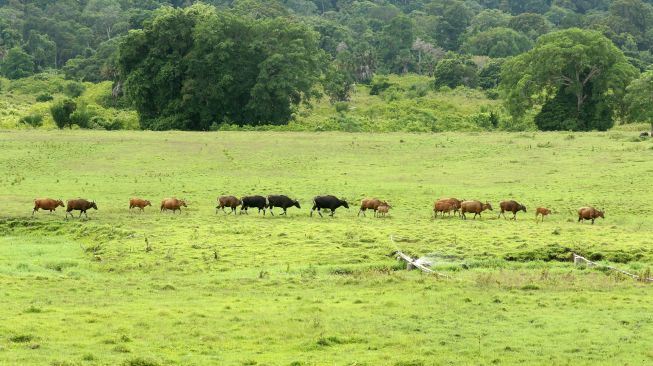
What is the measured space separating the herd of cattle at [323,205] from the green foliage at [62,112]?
41.1 m

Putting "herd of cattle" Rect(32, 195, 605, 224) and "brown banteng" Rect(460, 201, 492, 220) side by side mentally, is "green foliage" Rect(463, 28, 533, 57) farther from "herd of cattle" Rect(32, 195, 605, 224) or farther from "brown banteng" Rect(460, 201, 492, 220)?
"brown banteng" Rect(460, 201, 492, 220)

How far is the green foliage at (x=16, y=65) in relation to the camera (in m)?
142

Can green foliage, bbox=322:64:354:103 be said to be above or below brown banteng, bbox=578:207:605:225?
above

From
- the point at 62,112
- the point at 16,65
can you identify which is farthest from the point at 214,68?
the point at 16,65

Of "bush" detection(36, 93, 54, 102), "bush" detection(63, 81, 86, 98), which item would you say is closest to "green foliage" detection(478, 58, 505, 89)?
"bush" detection(63, 81, 86, 98)

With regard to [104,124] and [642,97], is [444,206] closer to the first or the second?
[642,97]

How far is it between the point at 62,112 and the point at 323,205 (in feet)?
150

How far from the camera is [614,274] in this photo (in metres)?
26.5

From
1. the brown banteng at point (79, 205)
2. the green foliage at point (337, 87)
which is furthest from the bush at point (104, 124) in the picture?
the brown banteng at point (79, 205)

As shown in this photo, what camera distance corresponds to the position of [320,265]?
28.3 m

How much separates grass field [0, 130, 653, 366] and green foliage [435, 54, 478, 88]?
216 ft

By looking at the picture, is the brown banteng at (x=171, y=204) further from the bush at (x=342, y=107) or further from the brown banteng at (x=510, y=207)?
the bush at (x=342, y=107)

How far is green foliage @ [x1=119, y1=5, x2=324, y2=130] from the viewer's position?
79.7 meters

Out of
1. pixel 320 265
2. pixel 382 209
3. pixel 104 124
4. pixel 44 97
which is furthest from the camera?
pixel 44 97
